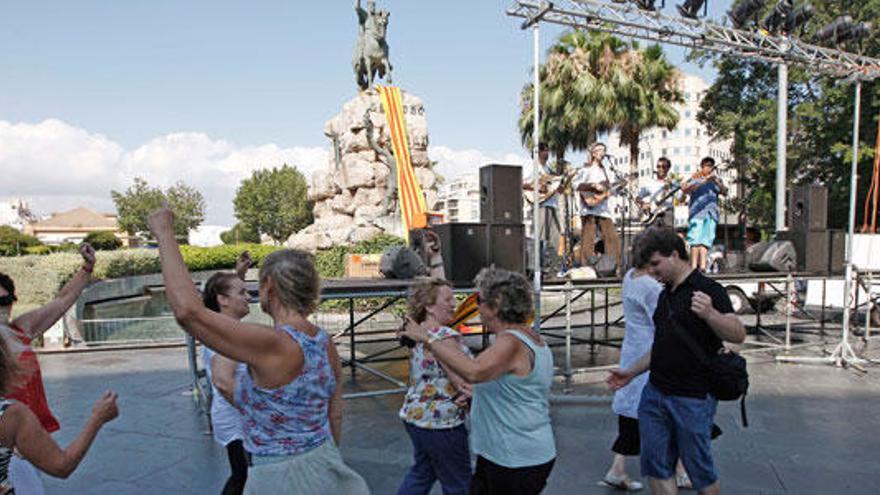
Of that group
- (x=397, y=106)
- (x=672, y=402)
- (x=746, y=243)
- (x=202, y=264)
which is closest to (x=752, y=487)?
(x=672, y=402)

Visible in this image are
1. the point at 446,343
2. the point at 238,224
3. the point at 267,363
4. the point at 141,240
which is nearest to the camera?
Result: the point at 267,363

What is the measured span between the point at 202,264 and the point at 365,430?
98.6ft

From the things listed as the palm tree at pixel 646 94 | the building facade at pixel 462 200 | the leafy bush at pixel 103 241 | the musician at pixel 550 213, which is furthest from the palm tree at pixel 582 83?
the building facade at pixel 462 200

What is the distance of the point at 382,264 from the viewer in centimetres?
736

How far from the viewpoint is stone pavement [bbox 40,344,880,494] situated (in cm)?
431

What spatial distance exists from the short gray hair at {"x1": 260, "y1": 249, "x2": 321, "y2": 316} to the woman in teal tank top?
486 mm

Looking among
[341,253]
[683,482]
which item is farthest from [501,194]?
[341,253]

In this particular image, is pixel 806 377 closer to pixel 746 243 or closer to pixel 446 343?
pixel 746 243

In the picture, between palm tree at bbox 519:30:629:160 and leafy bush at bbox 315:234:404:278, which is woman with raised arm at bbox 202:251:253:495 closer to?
leafy bush at bbox 315:234:404:278

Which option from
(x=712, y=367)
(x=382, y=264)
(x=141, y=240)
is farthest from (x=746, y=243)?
(x=141, y=240)

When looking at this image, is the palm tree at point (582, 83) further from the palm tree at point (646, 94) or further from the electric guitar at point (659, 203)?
the electric guitar at point (659, 203)

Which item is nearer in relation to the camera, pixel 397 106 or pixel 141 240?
pixel 397 106

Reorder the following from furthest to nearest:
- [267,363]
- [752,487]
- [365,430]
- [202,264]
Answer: [202,264], [365,430], [752,487], [267,363]

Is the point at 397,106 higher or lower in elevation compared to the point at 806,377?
higher
